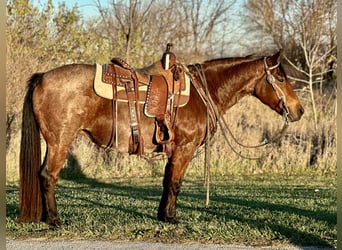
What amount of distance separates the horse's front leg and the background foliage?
21.7ft

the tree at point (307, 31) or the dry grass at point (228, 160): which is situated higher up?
the tree at point (307, 31)

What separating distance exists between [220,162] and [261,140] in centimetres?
175

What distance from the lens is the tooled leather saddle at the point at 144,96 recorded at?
6340 millimetres

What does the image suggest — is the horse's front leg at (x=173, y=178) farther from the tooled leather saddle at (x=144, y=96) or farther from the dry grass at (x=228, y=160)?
the dry grass at (x=228, y=160)

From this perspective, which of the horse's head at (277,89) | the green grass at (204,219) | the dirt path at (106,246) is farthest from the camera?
the horse's head at (277,89)

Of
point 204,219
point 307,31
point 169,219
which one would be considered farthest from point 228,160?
point 169,219

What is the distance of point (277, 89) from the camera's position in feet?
22.3

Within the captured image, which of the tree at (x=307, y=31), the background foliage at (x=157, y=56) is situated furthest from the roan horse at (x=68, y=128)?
the tree at (x=307, y=31)

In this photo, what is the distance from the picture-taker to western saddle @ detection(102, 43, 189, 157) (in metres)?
6.36

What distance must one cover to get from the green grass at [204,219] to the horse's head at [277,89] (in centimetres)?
143

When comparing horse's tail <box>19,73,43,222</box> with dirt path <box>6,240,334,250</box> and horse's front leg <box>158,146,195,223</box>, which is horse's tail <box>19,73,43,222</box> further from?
horse's front leg <box>158,146,195,223</box>

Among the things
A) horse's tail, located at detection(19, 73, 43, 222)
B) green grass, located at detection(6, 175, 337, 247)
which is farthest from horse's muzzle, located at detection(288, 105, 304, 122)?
horse's tail, located at detection(19, 73, 43, 222)

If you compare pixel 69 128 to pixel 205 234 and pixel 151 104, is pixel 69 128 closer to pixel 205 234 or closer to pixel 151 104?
pixel 151 104

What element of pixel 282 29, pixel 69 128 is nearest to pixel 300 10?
pixel 282 29
